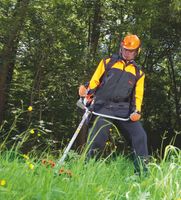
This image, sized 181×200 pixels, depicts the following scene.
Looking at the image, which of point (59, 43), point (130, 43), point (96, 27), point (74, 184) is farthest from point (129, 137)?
point (96, 27)

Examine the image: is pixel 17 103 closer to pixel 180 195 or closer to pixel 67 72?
pixel 67 72

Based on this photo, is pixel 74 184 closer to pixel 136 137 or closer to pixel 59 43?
pixel 136 137

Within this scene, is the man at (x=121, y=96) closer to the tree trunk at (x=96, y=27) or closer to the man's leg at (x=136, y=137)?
the man's leg at (x=136, y=137)

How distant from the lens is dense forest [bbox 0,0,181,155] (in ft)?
42.1

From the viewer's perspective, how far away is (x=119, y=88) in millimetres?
4969

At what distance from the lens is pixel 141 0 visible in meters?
13.9

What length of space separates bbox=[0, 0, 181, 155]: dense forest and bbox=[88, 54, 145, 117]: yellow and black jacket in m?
7.06

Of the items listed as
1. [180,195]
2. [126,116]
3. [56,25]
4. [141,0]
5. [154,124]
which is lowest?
[154,124]

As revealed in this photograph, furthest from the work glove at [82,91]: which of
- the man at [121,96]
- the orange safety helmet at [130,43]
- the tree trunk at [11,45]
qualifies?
the tree trunk at [11,45]

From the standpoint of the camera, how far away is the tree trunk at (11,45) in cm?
1220

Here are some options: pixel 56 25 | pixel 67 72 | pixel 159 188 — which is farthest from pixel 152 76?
pixel 159 188

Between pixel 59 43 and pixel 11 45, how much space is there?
1584mm

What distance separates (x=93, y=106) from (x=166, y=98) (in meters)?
16.3

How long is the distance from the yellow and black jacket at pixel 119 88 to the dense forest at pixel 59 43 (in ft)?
23.2
